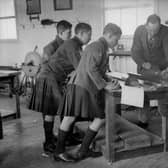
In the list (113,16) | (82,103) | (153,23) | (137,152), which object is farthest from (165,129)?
(113,16)

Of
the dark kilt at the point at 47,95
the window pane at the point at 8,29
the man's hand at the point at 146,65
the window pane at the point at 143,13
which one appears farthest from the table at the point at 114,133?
the window pane at the point at 8,29

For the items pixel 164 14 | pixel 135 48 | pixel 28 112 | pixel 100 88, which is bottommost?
pixel 28 112

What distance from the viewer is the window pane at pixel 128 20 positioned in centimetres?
509

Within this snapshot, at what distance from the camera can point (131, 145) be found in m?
2.80

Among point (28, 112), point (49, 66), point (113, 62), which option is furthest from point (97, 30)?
point (49, 66)

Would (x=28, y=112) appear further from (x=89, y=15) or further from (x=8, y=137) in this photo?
(x=89, y=15)

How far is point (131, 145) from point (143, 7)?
2.86 m

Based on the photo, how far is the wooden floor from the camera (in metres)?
2.66

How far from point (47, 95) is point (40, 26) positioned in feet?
11.7

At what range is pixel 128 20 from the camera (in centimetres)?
516

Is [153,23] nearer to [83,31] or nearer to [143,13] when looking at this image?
[83,31]

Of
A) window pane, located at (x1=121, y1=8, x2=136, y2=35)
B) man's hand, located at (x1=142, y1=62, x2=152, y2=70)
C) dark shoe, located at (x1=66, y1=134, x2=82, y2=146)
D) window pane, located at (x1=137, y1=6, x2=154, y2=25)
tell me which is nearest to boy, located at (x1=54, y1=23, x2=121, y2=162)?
dark shoe, located at (x1=66, y1=134, x2=82, y2=146)

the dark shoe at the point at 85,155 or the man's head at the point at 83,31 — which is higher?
the man's head at the point at 83,31

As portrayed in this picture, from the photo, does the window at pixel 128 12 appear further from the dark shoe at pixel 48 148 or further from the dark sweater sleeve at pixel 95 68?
the dark shoe at pixel 48 148
